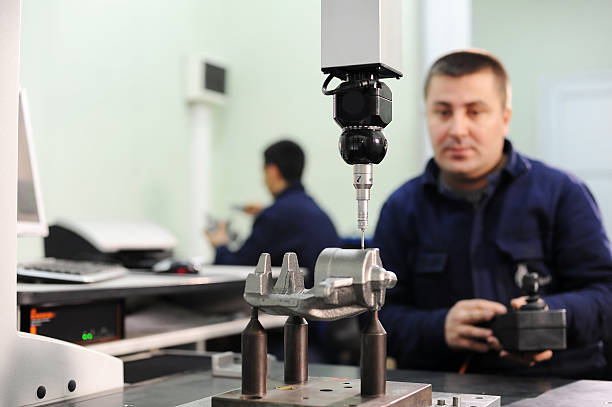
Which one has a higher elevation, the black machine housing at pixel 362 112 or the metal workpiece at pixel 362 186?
the black machine housing at pixel 362 112

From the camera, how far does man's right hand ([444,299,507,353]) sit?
1.30 meters

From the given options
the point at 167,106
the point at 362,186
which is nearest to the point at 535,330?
the point at 362,186

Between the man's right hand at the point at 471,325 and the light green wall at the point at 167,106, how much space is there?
71.0 inches

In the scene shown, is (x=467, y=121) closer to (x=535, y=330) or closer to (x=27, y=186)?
(x=535, y=330)

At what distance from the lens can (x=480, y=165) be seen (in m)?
1.60

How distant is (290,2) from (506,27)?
5.65 feet

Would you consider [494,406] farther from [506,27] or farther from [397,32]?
[506,27]

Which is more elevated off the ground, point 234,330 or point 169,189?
point 169,189

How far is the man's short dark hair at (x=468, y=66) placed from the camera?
5.21ft

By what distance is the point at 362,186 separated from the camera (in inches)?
28.2

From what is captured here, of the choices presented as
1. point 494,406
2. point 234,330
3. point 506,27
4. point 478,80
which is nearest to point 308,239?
point 234,330

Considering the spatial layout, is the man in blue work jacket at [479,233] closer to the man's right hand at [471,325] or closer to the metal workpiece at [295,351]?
the man's right hand at [471,325]

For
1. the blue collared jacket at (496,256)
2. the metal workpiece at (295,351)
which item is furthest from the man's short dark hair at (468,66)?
the metal workpiece at (295,351)

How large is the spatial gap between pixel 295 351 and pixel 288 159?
2281 mm
